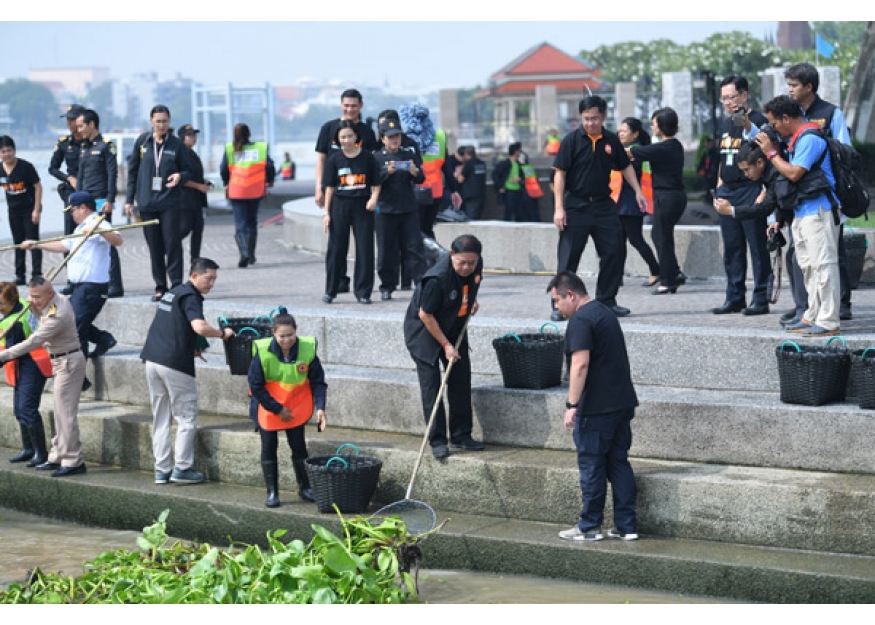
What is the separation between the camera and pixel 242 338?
11352 mm

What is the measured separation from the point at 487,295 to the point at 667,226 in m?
1.85

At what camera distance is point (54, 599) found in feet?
27.2

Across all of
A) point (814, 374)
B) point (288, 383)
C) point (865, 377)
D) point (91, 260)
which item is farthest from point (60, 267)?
point (865, 377)

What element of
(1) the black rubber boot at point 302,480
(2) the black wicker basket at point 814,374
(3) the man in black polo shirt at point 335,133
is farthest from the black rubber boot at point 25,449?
(2) the black wicker basket at point 814,374

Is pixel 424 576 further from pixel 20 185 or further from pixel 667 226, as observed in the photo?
pixel 20 185

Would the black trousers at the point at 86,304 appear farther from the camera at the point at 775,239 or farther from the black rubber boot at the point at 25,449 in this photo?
the camera at the point at 775,239

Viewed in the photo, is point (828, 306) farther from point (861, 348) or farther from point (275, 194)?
point (275, 194)

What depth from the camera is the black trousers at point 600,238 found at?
37.2 feet

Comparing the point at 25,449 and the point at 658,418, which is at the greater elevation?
the point at 658,418

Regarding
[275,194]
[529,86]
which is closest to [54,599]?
[275,194]

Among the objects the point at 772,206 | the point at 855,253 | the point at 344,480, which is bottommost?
the point at 344,480

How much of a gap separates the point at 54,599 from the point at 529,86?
95174 mm

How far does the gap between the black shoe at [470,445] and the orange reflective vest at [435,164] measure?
5185 mm

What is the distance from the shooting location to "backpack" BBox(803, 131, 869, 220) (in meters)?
9.70
